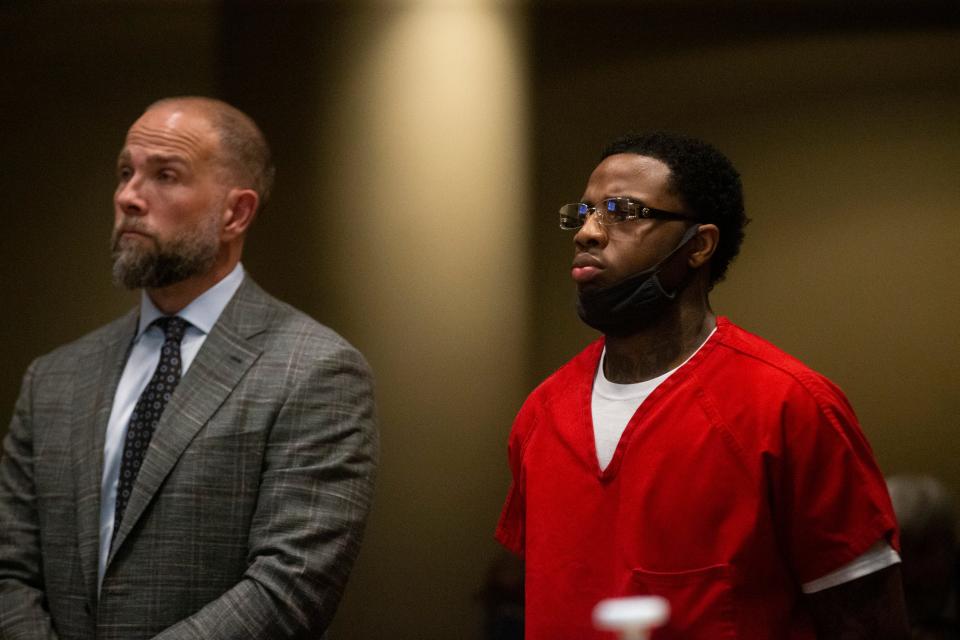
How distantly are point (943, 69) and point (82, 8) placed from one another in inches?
91.3

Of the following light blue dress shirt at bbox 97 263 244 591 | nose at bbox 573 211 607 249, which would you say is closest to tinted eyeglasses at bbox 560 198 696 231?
nose at bbox 573 211 607 249

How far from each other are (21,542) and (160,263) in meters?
0.61

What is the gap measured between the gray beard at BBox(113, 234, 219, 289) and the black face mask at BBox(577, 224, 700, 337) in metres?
0.92

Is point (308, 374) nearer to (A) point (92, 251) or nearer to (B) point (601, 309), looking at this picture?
(B) point (601, 309)

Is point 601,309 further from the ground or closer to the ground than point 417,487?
further from the ground

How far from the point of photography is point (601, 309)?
6.04 ft

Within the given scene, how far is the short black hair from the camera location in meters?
1.86

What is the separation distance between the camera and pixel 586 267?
186 centimetres

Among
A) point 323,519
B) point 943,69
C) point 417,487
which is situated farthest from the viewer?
point 417,487

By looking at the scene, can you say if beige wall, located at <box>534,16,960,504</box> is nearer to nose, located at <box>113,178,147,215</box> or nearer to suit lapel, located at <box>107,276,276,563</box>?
suit lapel, located at <box>107,276,276,563</box>

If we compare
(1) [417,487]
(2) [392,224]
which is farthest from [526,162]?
(1) [417,487]

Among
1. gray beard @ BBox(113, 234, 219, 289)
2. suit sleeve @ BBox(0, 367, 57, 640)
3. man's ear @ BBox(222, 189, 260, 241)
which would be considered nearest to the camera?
suit sleeve @ BBox(0, 367, 57, 640)

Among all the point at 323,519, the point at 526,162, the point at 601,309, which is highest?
the point at 526,162

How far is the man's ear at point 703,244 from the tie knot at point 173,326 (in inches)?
42.4
